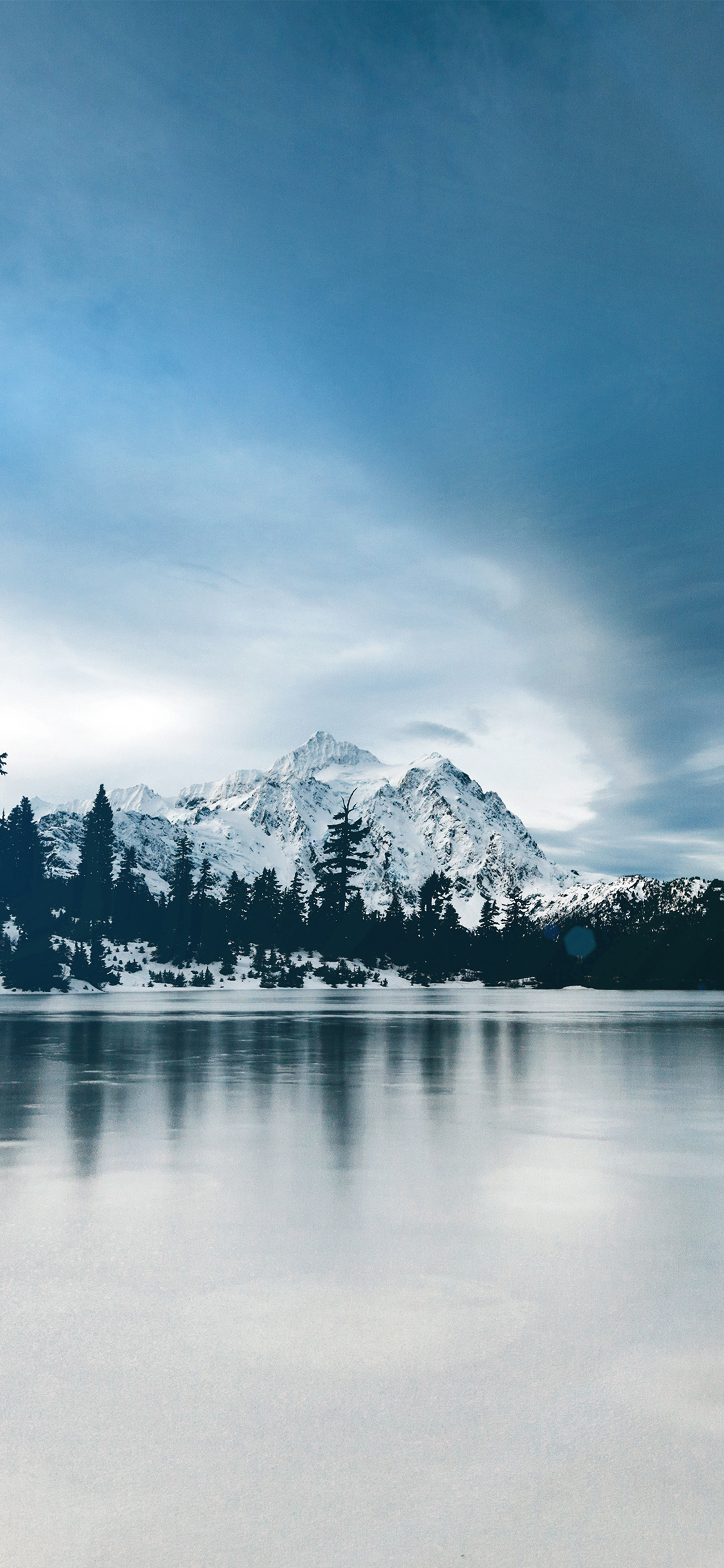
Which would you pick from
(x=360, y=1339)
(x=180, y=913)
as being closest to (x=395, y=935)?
(x=180, y=913)

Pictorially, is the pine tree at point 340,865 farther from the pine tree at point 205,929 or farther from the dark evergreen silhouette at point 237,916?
the pine tree at point 205,929

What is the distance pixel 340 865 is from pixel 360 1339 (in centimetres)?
11676

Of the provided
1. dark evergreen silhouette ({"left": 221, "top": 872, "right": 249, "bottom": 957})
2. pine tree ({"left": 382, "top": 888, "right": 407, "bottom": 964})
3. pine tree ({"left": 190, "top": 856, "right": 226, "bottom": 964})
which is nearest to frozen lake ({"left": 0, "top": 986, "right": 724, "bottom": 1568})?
pine tree ({"left": 190, "top": 856, "right": 226, "bottom": 964})

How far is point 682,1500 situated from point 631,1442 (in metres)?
0.41

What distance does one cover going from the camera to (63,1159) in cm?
932

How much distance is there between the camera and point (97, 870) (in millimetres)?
109875

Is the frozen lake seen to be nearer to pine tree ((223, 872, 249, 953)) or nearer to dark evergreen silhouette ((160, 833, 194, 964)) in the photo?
dark evergreen silhouette ((160, 833, 194, 964))

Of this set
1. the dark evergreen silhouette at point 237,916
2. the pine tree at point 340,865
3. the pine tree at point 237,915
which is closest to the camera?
the dark evergreen silhouette at point 237,916

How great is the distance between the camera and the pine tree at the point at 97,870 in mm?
103625

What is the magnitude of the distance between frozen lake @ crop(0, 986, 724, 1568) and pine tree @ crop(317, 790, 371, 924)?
10540cm

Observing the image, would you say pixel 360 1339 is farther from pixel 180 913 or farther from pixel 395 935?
pixel 395 935

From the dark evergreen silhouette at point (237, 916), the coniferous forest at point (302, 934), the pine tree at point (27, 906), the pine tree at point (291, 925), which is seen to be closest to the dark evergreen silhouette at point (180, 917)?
the coniferous forest at point (302, 934)

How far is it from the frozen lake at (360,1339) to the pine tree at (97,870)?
307 ft

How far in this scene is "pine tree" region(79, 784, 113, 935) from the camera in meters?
104
